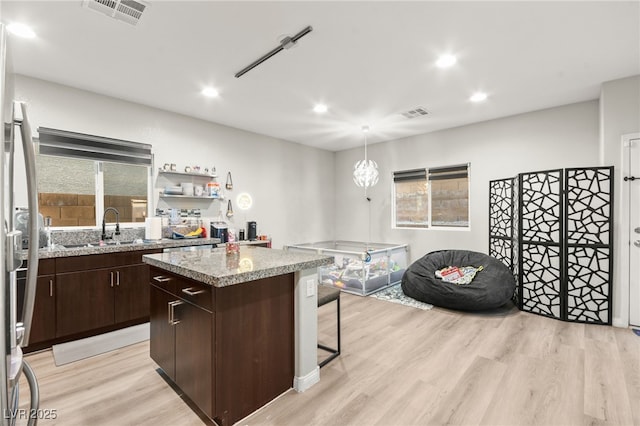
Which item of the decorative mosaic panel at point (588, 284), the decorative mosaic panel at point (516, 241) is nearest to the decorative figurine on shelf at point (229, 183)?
the decorative mosaic panel at point (516, 241)

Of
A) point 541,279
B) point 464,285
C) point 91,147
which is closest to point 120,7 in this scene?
point 91,147

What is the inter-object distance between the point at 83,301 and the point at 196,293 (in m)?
1.96

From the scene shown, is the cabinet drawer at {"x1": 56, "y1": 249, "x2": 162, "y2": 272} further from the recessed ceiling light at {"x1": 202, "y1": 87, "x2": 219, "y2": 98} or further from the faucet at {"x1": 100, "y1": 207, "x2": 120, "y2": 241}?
the recessed ceiling light at {"x1": 202, "y1": 87, "x2": 219, "y2": 98}

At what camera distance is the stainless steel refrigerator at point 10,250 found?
0.86 meters

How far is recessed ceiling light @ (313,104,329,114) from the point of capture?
4.12 meters

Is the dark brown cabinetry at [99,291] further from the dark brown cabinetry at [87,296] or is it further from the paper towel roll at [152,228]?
the paper towel roll at [152,228]

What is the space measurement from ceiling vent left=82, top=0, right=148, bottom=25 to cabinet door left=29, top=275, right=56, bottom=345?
7.42 ft

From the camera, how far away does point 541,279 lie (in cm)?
371

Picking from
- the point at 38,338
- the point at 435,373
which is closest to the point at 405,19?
the point at 435,373

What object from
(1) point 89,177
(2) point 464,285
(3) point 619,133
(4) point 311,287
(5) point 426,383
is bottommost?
(5) point 426,383

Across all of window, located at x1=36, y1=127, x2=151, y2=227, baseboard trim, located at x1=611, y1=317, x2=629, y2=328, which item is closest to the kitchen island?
window, located at x1=36, y1=127, x2=151, y2=227

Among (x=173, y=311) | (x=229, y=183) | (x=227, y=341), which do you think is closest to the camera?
(x=227, y=341)

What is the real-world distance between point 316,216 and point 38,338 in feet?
15.2

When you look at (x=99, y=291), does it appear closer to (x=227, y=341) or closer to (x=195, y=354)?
(x=195, y=354)
